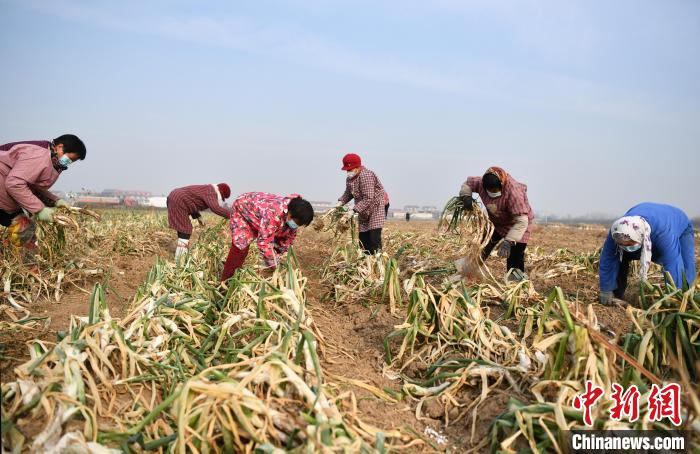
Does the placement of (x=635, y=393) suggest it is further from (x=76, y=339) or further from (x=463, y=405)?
(x=76, y=339)

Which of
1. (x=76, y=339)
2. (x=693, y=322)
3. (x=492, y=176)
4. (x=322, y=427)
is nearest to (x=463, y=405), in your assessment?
(x=322, y=427)

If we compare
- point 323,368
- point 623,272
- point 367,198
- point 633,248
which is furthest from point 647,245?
point 323,368

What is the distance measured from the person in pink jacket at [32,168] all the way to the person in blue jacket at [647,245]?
4988 millimetres

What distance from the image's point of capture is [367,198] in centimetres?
536

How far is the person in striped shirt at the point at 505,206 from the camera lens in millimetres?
4703

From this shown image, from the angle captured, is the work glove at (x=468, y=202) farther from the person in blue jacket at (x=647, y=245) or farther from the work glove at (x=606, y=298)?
the work glove at (x=606, y=298)

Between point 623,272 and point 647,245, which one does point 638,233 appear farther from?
point 623,272

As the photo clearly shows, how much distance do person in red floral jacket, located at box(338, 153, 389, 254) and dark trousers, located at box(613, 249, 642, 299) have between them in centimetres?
241

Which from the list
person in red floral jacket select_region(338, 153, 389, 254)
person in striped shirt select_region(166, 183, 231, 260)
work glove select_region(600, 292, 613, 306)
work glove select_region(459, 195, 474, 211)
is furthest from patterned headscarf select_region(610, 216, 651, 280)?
person in striped shirt select_region(166, 183, 231, 260)

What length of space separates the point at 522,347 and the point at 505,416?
588 mm

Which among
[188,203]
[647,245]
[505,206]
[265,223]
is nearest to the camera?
[647,245]

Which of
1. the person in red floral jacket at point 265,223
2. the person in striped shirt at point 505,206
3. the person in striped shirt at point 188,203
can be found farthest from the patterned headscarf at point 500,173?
the person in striped shirt at point 188,203

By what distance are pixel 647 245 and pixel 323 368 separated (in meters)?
2.93

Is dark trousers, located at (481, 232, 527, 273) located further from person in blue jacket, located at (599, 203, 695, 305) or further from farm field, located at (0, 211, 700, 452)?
farm field, located at (0, 211, 700, 452)
